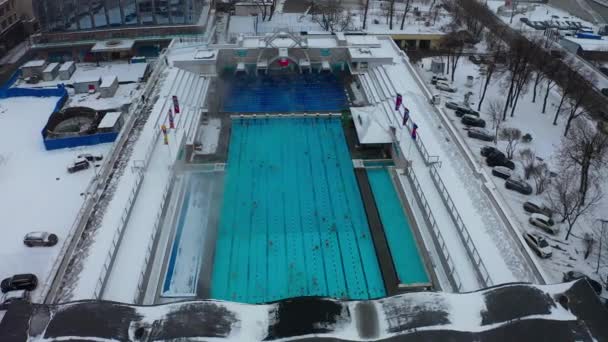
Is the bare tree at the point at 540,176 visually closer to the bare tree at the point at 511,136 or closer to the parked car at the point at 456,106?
the bare tree at the point at 511,136

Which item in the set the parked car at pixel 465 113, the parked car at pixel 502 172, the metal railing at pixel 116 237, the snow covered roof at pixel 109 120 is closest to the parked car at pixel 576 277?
the parked car at pixel 502 172

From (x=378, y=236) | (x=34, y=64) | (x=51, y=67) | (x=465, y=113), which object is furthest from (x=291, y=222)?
(x=34, y=64)

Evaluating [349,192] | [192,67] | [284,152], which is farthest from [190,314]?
[192,67]

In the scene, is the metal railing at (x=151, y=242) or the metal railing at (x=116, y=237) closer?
the metal railing at (x=116, y=237)

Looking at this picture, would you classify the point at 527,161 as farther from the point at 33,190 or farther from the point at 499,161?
the point at 33,190

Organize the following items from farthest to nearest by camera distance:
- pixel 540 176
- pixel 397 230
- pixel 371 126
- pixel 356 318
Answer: pixel 371 126 < pixel 540 176 < pixel 397 230 < pixel 356 318

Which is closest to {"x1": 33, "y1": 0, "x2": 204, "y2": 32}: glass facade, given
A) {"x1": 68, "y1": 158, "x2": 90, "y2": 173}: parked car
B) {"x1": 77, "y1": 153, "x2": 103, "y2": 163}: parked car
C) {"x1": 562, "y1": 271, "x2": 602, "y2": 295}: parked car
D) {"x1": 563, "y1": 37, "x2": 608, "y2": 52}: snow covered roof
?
{"x1": 77, "y1": 153, "x2": 103, "y2": 163}: parked car
